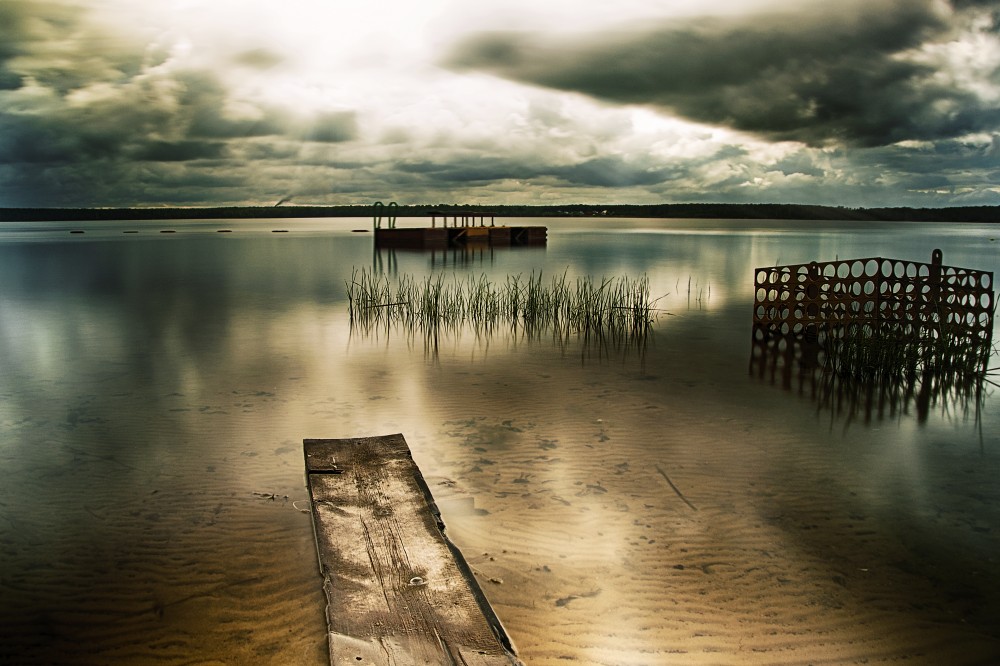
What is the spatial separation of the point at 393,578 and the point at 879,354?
8.14 m

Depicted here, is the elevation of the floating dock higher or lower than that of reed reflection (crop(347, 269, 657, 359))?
higher

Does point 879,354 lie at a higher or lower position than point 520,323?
higher

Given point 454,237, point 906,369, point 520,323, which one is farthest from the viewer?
point 454,237

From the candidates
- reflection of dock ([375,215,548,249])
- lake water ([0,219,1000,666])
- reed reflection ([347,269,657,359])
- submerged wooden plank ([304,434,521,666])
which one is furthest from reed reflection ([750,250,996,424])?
reflection of dock ([375,215,548,249])

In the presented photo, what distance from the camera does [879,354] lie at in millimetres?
9219

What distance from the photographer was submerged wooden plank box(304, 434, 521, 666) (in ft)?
9.22

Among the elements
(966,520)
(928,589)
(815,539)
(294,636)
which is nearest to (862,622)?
(928,589)

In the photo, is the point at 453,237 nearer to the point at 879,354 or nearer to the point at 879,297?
the point at 879,297

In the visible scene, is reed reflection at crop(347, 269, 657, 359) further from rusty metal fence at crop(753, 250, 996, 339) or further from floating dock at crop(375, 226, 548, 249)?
floating dock at crop(375, 226, 548, 249)

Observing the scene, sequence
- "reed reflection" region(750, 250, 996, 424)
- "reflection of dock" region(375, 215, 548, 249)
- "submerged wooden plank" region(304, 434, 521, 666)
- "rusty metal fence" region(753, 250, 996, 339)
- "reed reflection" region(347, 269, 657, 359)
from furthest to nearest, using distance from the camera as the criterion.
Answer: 1. "reflection of dock" region(375, 215, 548, 249)
2. "reed reflection" region(347, 269, 657, 359)
3. "rusty metal fence" region(753, 250, 996, 339)
4. "reed reflection" region(750, 250, 996, 424)
5. "submerged wooden plank" region(304, 434, 521, 666)

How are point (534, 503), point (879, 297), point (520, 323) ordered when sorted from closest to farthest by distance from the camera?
point (534, 503)
point (879, 297)
point (520, 323)

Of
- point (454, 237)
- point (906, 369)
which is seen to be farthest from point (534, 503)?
point (454, 237)

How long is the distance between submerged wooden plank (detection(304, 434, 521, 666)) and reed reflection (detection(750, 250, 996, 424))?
5.47m

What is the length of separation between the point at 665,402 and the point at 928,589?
4.30m
